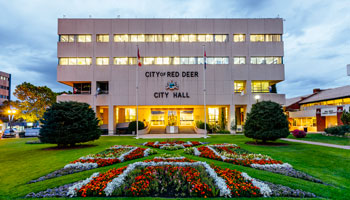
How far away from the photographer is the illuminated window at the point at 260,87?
31.6 metres

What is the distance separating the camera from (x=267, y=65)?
3042 centimetres

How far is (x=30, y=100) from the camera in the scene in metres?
41.1

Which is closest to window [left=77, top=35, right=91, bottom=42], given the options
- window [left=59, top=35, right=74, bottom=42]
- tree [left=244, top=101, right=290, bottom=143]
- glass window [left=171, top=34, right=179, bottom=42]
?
window [left=59, top=35, right=74, bottom=42]

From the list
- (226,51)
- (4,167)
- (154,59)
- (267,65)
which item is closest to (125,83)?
(154,59)

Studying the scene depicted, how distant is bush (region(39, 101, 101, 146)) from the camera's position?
15031mm

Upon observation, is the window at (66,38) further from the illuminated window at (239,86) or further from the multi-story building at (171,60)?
the illuminated window at (239,86)

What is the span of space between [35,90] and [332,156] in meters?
52.4

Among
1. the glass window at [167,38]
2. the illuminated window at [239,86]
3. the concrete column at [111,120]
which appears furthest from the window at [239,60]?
the concrete column at [111,120]

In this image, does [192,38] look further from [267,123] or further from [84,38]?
[267,123]

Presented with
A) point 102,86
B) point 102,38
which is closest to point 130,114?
point 102,86

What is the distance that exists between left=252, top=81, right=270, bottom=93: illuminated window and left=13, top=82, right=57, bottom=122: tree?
46.0 metres

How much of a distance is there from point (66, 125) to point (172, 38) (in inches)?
869

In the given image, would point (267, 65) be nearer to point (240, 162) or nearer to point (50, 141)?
point (240, 162)

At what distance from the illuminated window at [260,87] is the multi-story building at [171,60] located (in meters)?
0.18
